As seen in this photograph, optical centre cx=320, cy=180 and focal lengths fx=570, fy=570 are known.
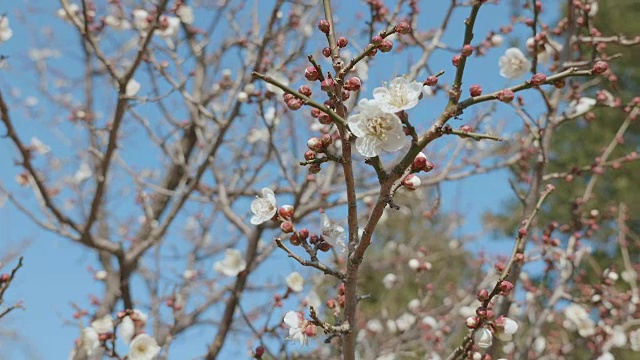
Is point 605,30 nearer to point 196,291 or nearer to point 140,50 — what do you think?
point 196,291

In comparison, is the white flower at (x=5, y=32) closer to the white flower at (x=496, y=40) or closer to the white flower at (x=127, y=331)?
the white flower at (x=127, y=331)

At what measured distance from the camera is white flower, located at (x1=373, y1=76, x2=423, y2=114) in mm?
1339

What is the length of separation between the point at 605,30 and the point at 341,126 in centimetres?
1365

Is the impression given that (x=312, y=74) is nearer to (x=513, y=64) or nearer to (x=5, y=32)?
(x=513, y=64)

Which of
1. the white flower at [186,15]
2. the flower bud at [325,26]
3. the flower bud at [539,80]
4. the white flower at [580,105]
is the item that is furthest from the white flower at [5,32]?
the white flower at [580,105]

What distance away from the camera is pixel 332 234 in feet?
5.37

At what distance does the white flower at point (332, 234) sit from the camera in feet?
5.26

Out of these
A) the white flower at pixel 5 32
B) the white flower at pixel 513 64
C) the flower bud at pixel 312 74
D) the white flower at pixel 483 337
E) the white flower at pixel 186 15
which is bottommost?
the white flower at pixel 483 337

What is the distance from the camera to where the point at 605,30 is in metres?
12.9

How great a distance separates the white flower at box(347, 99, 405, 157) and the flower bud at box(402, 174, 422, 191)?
8 centimetres

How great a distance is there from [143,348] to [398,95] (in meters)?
1.91

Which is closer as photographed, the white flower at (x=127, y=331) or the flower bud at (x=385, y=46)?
the flower bud at (x=385, y=46)

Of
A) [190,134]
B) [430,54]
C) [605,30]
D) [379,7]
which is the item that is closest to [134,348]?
[379,7]

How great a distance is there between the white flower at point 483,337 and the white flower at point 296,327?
0.48 meters
